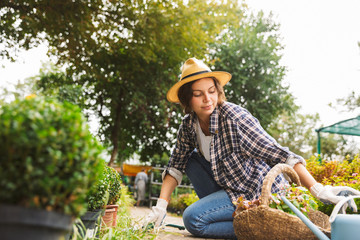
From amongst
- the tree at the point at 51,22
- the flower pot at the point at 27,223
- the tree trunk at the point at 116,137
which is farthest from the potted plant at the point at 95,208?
the tree trunk at the point at 116,137

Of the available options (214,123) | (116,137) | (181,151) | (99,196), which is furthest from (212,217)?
(116,137)

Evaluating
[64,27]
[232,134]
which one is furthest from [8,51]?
[232,134]

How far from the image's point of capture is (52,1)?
604 centimetres

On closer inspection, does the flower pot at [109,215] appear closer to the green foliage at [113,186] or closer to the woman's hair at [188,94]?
the green foliage at [113,186]

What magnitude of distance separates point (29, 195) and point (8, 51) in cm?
789

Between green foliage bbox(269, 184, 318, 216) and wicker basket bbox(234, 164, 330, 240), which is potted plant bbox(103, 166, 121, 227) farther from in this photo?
green foliage bbox(269, 184, 318, 216)

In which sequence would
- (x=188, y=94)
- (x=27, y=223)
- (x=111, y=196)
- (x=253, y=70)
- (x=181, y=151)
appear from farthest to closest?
(x=253, y=70), (x=181, y=151), (x=188, y=94), (x=111, y=196), (x=27, y=223)

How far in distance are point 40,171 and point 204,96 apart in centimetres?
213

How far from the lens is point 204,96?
2824mm

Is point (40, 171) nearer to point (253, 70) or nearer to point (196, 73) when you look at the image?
point (196, 73)

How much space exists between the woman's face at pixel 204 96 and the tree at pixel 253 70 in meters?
8.57

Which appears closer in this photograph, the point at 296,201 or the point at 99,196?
the point at 296,201

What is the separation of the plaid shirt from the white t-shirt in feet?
0.55

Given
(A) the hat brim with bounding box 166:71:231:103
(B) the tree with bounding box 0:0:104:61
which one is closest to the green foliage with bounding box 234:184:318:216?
(A) the hat brim with bounding box 166:71:231:103
